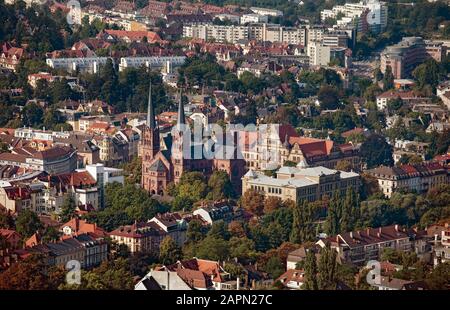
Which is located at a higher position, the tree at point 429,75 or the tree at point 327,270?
the tree at point 327,270

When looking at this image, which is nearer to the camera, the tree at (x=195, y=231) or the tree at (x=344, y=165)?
the tree at (x=195, y=231)

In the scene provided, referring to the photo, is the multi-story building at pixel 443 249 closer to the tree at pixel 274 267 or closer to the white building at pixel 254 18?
the tree at pixel 274 267

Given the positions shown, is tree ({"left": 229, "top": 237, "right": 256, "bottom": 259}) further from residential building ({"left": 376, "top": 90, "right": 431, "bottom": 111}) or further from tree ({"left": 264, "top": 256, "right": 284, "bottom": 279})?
residential building ({"left": 376, "top": 90, "right": 431, "bottom": 111})

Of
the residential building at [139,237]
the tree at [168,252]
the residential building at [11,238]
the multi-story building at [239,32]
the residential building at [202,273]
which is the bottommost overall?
the multi-story building at [239,32]

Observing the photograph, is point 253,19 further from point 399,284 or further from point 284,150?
point 399,284

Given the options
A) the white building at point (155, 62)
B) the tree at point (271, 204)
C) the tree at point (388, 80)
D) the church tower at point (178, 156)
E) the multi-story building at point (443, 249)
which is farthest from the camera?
the white building at point (155, 62)

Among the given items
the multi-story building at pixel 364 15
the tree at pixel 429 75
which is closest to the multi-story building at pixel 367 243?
the tree at pixel 429 75

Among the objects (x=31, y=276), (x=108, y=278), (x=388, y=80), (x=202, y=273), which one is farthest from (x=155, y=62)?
(x=31, y=276)

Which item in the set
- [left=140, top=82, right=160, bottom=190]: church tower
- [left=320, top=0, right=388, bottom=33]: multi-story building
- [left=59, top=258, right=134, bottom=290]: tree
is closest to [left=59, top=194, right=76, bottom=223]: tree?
[left=140, top=82, right=160, bottom=190]: church tower
